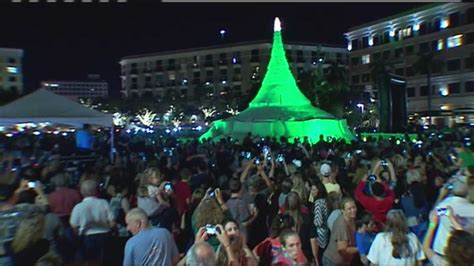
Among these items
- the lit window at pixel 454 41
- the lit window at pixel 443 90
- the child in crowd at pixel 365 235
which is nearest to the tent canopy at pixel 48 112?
the child in crowd at pixel 365 235

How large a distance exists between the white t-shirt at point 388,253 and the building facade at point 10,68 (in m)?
111

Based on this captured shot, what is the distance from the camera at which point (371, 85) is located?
246 ft

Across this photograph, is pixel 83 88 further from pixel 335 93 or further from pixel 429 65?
pixel 429 65

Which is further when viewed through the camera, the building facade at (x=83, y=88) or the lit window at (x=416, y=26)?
the building facade at (x=83, y=88)

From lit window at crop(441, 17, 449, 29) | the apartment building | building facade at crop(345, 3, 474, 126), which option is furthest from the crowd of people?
the apartment building

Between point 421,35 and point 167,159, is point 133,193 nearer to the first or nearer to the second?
point 167,159

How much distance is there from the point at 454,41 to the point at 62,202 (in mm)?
60530

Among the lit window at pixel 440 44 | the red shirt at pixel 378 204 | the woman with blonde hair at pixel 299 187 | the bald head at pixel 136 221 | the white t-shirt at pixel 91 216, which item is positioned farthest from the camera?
the lit window at pixel 440 44

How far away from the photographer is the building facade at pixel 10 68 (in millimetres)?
109688

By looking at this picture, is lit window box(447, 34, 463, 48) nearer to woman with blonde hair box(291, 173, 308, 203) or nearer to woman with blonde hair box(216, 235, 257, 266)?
woman with blonde hair box(291, 173, 308, 203)

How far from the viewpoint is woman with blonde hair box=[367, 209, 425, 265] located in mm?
5668

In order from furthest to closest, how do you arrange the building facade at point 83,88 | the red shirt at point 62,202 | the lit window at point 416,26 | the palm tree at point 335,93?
the building facade at point 83,88 → the lit window at point 416,26 → the palm tree at point 335,93 → the red shirt at point 62,202

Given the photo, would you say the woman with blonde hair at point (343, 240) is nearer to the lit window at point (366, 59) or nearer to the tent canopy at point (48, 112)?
the tent canopy at point (48, 112)

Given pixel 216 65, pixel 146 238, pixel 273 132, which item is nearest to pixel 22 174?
pixel 146 238
